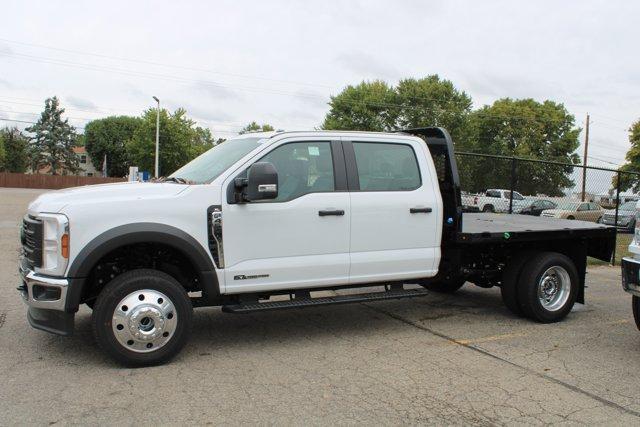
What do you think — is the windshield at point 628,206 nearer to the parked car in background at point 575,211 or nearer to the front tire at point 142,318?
the parked car in background at point 575,211

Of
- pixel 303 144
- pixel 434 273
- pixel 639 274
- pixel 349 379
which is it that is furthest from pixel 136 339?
pixel 639 274

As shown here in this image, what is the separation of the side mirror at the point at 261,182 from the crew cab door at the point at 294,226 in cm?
19

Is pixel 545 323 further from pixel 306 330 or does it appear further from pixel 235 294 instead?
pixel 235 294

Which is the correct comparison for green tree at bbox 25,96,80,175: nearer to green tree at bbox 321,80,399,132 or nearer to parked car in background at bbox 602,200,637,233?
green tree at bbox 321,80,399,132

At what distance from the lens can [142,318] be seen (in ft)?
15.2

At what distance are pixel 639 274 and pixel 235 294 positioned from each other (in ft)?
12.3

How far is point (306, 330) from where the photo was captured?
6074 mm

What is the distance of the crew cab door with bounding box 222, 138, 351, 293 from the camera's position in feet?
16.5

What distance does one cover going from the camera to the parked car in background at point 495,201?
412 inches

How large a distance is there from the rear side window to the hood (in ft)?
5.91

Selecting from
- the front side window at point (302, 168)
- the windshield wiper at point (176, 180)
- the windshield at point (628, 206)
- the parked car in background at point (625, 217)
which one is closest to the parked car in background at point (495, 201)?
the front side window at point (302, 168)

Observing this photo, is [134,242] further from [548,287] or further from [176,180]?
[548,287]

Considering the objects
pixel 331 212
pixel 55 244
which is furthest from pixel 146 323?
pixel 331 212

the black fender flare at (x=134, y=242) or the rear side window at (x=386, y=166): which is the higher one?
the rear side window at (x=386, y=166)
